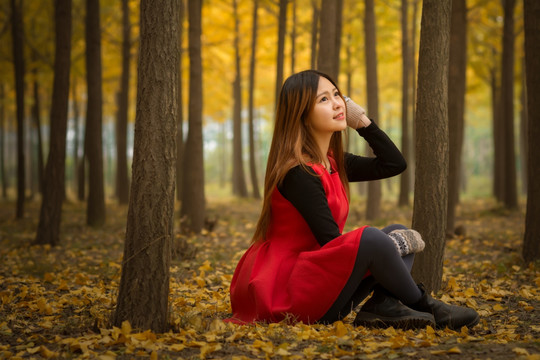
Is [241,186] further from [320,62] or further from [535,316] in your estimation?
[535,316]

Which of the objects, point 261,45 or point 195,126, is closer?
point 195,126

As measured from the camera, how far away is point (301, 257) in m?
3.35

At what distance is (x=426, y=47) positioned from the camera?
14.2 ft

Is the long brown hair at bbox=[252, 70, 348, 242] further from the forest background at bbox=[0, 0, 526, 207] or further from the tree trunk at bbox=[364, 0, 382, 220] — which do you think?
the forest background at bbox=[0, 0, 526, 207]

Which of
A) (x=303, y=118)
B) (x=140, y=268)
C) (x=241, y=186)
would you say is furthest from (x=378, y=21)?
(x=140, y=268)

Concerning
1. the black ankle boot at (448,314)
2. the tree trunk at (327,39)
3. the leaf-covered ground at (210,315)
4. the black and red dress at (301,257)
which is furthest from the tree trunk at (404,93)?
the black and red dress at (301,257)

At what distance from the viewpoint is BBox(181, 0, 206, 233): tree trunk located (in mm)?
8977

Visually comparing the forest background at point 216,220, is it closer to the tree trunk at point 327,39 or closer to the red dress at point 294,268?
the tree trunk at point 327,39

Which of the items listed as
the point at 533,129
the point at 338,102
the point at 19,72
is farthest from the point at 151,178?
the point at 19,72

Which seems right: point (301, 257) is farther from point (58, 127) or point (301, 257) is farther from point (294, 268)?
point (58, 127)

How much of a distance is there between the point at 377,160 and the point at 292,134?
0.85 meters

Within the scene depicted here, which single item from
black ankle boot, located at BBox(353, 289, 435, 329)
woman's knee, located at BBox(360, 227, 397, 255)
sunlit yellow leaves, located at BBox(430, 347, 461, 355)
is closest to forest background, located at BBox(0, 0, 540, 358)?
sunlit yellow leaves, located at BBox(430, 347, 461, 355)

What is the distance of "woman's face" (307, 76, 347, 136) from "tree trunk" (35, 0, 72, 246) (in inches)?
219

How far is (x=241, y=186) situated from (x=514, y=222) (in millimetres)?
9397
